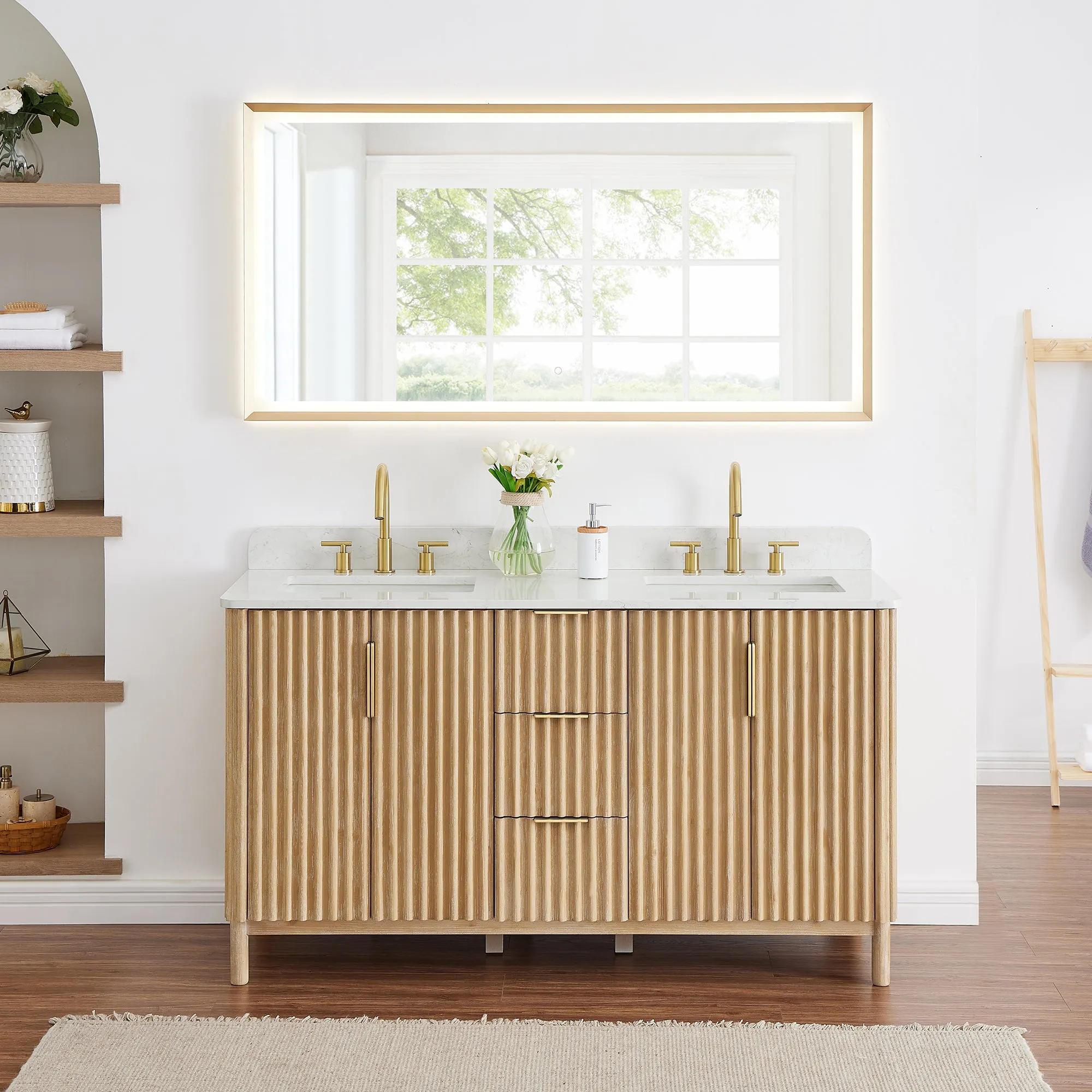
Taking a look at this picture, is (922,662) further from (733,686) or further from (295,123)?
(295,123)

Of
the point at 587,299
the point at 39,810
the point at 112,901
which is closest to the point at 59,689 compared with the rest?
the point at 39,810

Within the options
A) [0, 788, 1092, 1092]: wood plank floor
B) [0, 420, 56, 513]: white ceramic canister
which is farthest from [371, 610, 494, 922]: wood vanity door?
[0, 420, 56, 513]: white ceramic canister

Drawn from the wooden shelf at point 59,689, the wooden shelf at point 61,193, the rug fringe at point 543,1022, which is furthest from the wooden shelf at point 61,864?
the wooden shelf at point 61,193

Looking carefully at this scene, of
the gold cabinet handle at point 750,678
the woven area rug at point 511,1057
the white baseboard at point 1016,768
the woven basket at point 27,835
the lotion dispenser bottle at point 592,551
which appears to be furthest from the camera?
the white baseboard at point 1016,768

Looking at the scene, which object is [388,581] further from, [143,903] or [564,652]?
[143,903]

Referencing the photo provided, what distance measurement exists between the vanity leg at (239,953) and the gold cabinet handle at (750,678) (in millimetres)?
1144

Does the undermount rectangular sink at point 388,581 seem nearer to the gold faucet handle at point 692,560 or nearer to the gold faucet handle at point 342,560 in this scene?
the gold faucet handle at point 342,560

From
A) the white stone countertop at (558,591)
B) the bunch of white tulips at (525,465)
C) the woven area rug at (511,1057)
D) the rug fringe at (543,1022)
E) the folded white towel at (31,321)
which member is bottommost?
the woven area rug at (511,1057)

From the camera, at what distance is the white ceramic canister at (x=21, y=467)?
9.23ft

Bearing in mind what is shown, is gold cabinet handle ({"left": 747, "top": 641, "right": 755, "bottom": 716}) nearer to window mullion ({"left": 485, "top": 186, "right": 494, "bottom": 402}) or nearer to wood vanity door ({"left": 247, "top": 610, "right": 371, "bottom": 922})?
wood vanity door ({"left": 247, "top": 610, "right": 371, "bottom": 922})

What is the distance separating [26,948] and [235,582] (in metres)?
0.94

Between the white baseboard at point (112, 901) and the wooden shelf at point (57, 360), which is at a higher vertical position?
the wooden shelf at point (57, 360)

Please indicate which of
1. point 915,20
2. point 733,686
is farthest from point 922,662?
point 915,20

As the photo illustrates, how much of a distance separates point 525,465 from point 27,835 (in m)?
1.51
